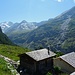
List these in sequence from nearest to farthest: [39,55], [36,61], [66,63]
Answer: [36,61] → [39,55] → [66,63]

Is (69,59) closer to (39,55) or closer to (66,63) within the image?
(66,63)

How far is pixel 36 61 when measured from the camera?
49.8 meters

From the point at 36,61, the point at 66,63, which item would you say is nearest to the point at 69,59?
the point at 66,63

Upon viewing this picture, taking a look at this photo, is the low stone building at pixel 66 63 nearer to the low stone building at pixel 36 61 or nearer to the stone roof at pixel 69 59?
the stone roof at pixel 69 59

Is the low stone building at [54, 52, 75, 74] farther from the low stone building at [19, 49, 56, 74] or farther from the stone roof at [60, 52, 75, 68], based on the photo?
the low stone building at [19, 49, 56, 74]

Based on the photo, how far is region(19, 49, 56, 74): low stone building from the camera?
5066cm

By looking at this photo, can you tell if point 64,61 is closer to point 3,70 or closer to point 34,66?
point 34,66

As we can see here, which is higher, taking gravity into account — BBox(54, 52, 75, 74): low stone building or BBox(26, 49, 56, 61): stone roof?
BBox(26, 49, 56, 61): stone roof

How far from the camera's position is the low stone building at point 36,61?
50656mm

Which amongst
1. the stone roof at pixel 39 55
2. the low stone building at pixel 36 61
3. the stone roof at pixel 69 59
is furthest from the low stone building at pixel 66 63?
the low stone building at pixel 36 61

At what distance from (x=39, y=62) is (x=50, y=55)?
723 cm

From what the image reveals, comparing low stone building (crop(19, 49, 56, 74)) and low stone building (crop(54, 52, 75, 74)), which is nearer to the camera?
low stone building (crop(19, 49, 56, 74))

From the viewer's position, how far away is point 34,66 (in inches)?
1993

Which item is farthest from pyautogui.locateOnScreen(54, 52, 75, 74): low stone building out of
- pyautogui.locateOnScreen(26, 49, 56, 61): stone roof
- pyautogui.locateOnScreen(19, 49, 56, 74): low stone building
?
pyautogui.locateOnScreen(19, 49, 56, 74): low stone building
